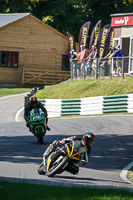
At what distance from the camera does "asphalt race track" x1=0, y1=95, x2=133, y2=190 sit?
10172mm

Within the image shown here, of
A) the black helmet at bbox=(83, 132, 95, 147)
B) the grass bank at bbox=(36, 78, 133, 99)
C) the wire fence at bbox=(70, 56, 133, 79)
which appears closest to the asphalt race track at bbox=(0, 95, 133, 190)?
the black helmet at bbox=(83, 132, 95, 147)

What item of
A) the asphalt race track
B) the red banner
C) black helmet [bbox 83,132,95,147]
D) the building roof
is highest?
the building roof

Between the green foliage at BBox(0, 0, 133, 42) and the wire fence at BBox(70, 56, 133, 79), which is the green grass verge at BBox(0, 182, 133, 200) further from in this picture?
the green foliage at BBox(0, 0, 133, 42)

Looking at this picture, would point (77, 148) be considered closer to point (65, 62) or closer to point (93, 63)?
point (93, 63)

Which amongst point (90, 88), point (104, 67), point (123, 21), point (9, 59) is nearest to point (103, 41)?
point (123, 21)

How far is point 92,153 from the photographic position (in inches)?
555

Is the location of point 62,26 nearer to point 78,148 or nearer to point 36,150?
point 36,150

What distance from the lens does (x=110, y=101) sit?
24.5 meters

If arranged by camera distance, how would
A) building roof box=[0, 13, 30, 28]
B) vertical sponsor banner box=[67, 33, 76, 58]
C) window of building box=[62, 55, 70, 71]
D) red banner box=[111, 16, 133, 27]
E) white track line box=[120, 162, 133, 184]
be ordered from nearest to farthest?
1. white track line box=[120, 162, 133, 184]
2. red banner box=[111, 16, 133, 27]
3. building roof box=[0, 13, 30, 28]
4. vertical sponsor banner box=[67, 33, 76, 58]
5. window of building box=[62, 55, 70, 71]

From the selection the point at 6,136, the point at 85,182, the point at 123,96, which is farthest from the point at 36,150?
the point at 123,96

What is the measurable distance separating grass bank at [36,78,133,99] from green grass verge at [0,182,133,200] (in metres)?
17.9

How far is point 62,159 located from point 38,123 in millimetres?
5719

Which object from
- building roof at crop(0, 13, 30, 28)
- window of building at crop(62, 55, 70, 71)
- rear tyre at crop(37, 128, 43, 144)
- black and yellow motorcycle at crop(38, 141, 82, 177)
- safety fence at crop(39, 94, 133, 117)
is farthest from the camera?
window of building at crop(62, 55, 70, 71)

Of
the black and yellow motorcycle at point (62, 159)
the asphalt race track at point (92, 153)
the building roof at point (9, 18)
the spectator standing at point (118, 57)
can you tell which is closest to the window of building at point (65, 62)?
the building roof at point (9, 18)
